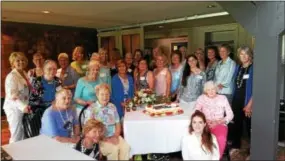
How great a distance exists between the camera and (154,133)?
9.25 feet

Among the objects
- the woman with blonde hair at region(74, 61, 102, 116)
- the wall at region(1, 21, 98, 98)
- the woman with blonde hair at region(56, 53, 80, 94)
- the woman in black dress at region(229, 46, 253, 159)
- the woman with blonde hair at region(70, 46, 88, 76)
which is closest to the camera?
the woman with blonde hair at region(74, 61, 102, 116)

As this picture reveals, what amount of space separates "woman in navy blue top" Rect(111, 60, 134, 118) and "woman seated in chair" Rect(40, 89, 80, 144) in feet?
2.66

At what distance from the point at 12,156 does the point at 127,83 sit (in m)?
1.86

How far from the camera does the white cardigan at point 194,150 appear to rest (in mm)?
2523

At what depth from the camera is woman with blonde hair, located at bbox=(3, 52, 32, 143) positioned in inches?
118

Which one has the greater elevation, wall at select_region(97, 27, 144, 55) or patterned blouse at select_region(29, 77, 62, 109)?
wall at select_region(97, 27, 144, 55)

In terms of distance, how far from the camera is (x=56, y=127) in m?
2.53

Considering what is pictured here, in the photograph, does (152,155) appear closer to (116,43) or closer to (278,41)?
(278,41)

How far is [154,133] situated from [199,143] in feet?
1.60

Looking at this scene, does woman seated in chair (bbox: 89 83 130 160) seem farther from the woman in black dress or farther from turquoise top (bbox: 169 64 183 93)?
the woman in black dress

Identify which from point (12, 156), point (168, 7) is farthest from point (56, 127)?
point (168, 7)

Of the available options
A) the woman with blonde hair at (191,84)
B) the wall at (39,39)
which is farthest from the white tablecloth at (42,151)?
the wall at (39,39)

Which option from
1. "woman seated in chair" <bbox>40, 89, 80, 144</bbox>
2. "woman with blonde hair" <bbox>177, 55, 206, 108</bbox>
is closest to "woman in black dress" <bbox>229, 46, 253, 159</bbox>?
"woman with blonde hair" <bbox>177, 55, 206, 108</bbox>

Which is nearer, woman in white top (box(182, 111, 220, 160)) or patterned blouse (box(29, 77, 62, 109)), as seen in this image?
woman in white top (box(182, 111, 220, 160))
